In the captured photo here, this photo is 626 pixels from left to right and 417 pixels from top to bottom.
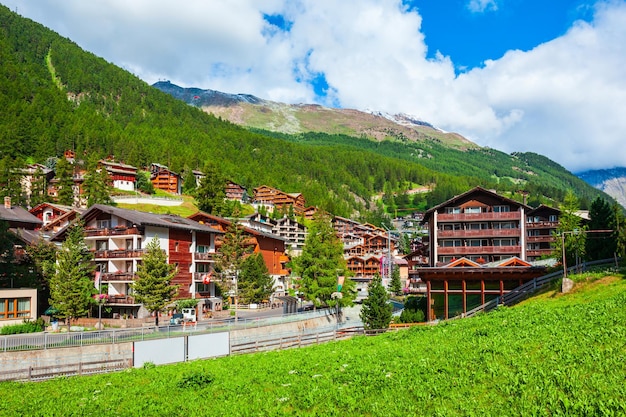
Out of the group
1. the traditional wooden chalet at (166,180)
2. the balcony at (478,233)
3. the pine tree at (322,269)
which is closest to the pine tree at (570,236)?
the balcony at (478,233)

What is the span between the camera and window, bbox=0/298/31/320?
162ft

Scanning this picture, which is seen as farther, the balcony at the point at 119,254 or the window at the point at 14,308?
the balcony at the point at 119,254

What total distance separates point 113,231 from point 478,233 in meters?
52.1

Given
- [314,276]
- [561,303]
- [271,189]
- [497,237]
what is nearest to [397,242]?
[271,189]

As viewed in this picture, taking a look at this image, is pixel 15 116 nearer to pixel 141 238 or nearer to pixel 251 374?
pixel 141 238

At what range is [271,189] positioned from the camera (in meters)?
196

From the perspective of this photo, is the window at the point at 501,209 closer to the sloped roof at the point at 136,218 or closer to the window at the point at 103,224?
the sloped roof at the point at 136,218

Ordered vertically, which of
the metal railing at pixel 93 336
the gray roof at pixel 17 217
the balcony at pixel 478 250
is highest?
the gray roof at pixel 17 217

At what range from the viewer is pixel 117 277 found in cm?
5947

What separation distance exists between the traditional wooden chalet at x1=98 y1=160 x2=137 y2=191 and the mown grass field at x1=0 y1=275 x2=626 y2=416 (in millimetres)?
130350

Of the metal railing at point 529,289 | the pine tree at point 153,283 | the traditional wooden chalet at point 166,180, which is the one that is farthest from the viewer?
the traditional wooden chalet at point 166,180

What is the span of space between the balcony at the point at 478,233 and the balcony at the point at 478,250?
1.81 metres

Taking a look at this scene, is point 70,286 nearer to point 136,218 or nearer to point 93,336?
point 136,218

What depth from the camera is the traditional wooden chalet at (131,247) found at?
196ft
